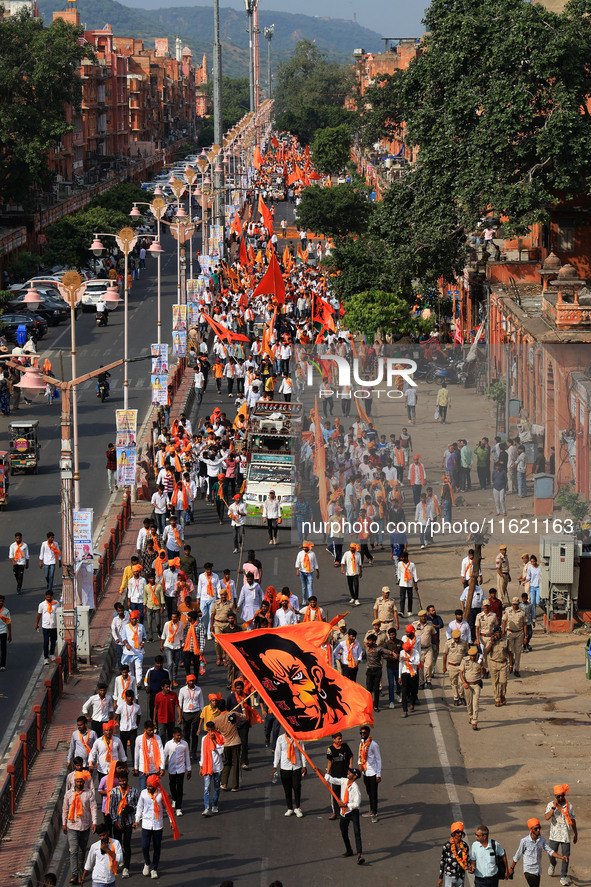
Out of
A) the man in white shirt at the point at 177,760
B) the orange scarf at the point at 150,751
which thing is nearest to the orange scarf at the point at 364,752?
the man in white shirt at the point at 177,760

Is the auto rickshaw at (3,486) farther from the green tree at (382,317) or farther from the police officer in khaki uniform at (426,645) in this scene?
the green tree at (382,317)

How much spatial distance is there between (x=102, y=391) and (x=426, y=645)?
83.4 ft

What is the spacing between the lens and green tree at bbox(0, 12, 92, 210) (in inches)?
3019

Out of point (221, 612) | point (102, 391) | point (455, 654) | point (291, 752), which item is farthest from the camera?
point (102, 391)

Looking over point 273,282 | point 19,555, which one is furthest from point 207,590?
point 273,282

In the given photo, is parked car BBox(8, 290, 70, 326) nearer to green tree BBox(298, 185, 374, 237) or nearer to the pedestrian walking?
green tree BBox(298, 185, 374, 237)

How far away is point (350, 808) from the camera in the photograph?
52.9 feet

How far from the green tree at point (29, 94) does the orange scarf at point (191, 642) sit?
58827mm

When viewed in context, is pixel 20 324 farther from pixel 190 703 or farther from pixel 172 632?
pixel 190 703

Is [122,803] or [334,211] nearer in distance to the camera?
[122,803]

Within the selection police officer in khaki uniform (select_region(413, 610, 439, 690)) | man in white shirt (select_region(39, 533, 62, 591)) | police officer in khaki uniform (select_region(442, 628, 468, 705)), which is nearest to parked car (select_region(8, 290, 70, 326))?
man in white shirt (select_region(39, 533, 62, 591))

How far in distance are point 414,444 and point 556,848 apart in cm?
1157

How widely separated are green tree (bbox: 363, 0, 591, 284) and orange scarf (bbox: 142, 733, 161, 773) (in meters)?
27.9

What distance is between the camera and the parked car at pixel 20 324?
56.1 meters
